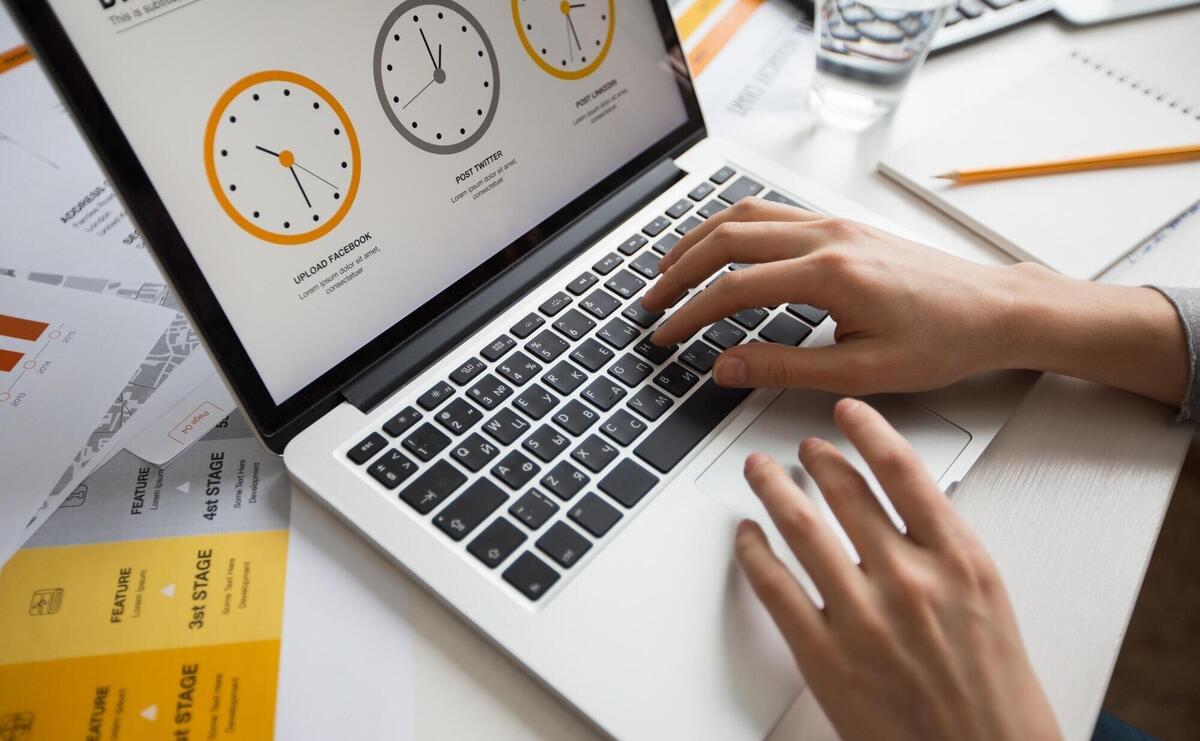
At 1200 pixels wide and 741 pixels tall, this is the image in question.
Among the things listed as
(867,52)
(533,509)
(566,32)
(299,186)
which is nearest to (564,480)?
(533,509)

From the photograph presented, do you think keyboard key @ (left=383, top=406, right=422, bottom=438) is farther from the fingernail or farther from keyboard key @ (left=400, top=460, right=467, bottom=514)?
the fingernail

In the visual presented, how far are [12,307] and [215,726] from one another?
1.25 ft

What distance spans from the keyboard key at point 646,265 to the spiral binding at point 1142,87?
524 mm

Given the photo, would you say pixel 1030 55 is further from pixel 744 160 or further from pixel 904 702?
pixel 904 702

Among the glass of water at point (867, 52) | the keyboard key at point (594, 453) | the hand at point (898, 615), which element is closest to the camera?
the hand at point (898, 615)

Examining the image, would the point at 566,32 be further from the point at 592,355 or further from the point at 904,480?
the point at 904,480

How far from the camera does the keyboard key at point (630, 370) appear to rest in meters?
0.55

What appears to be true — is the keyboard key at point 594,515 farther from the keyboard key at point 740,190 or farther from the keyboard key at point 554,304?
the keyboard key at point 740,190

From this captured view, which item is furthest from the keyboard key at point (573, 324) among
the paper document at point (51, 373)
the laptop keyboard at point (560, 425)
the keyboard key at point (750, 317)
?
the paper document at point (51, 373)

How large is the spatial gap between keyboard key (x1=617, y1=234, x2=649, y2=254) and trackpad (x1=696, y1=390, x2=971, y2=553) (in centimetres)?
16

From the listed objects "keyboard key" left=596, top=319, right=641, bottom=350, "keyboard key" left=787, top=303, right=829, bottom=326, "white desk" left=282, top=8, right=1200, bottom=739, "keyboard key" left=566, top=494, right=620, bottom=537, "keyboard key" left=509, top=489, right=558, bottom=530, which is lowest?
"white desk" left=282, top=8, right=1200, bottom=739

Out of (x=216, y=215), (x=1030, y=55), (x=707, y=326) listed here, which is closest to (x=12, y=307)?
(x=216, y=215)

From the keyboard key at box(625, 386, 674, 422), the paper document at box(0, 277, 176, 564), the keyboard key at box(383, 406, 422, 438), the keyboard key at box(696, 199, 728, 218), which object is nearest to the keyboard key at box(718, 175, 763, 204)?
the keyboard key at box(696, 199, 728, 218)

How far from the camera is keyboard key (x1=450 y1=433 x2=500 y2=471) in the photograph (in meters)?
0.50
